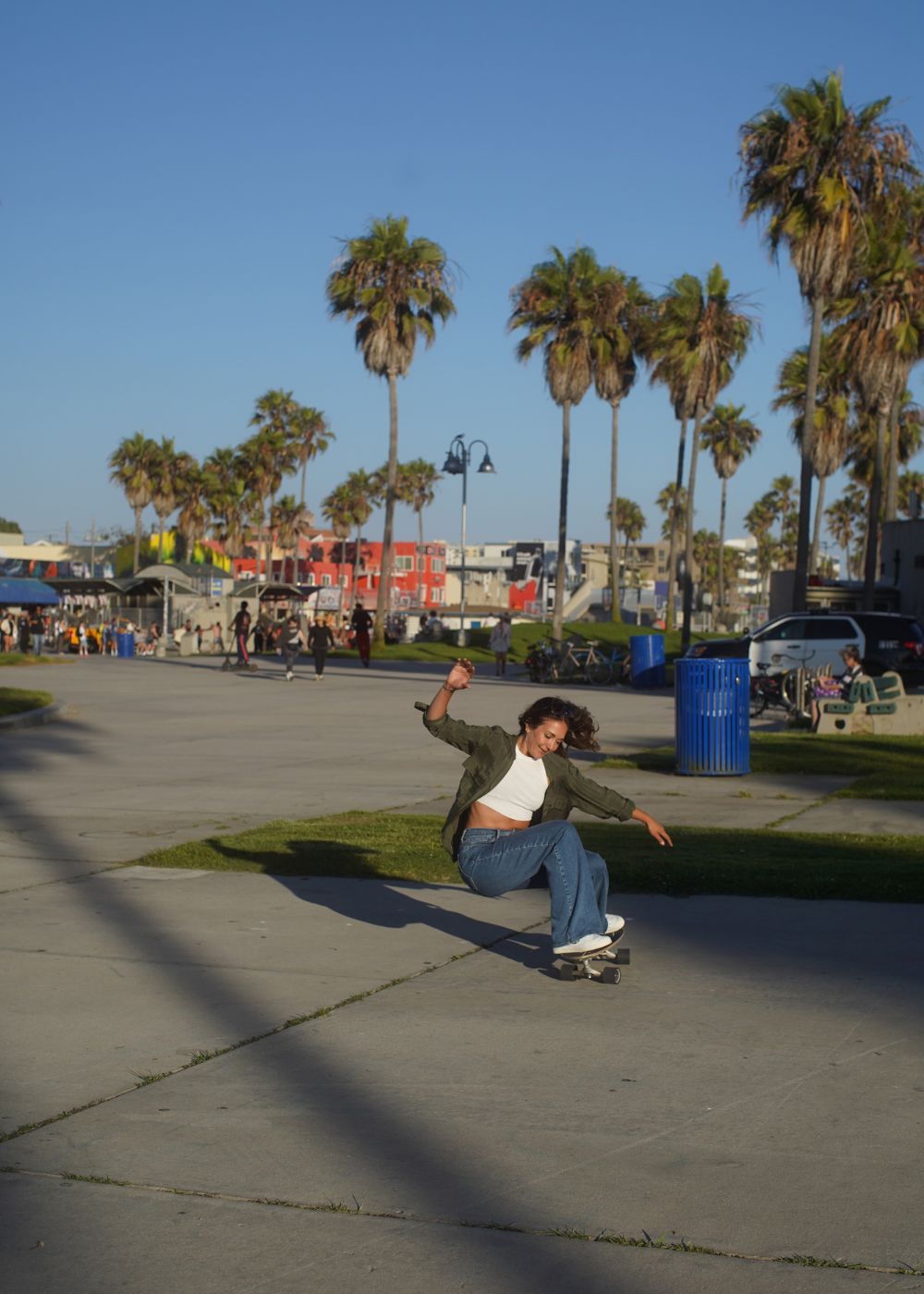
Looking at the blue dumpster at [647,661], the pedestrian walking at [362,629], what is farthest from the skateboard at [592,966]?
the pedestrian walking at [362,629]

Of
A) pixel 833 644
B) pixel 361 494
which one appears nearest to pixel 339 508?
pixel 361 494

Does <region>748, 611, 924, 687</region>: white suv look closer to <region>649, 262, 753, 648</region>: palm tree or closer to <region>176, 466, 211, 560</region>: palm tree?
<region>649, 262, 753, 648</region>: palm tree

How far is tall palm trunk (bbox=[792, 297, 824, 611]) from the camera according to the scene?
3609 cm

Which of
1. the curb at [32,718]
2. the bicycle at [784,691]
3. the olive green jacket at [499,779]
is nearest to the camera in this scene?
the olive green jacket at [499,779]

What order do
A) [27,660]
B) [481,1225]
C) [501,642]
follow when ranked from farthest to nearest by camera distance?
[27,660]
[501,642]
[481,1225]

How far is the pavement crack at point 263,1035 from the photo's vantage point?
488 centimetres

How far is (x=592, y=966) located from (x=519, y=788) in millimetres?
861

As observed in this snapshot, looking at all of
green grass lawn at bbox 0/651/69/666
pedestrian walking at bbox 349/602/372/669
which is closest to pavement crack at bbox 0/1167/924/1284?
pedestrian walking at bbox 349/602/372/669

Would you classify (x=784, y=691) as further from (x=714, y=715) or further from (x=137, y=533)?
(x=137, y=533)

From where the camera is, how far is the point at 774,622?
1124 inches

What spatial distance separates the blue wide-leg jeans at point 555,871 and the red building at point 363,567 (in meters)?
120

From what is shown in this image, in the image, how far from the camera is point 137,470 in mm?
93562

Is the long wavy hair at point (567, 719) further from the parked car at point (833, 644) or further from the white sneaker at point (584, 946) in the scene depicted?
the parked car at point (833, 644)

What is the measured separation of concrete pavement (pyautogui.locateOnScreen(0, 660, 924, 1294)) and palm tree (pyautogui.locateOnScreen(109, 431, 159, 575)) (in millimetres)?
85836
